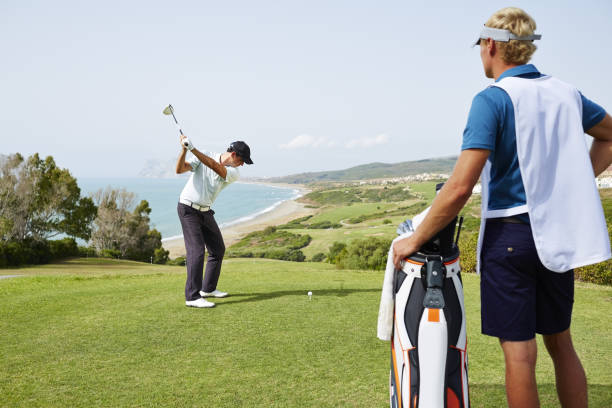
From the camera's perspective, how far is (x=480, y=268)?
221cm

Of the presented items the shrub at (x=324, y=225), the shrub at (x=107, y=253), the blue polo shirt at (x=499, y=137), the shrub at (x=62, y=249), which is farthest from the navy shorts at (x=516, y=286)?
the shrub at (x=324, y=225)

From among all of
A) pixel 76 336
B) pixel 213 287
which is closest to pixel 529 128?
pixel 76 336

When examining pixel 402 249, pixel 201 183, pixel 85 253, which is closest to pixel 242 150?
pixel 201 183

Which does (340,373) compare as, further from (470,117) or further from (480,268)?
(470,117)

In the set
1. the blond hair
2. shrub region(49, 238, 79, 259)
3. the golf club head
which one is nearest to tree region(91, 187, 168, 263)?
shrub region(49, 238, 79, 259)

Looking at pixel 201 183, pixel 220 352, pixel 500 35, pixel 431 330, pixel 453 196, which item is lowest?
pixel 220 352

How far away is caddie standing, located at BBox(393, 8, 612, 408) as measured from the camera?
1.98 metres

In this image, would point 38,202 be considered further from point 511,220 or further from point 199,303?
point 511,220

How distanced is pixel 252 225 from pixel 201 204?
81.1m

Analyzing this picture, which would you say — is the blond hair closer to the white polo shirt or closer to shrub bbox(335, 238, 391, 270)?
the white polo shirt

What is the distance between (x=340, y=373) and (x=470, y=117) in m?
2.23

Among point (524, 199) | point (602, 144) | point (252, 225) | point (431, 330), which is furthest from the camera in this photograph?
point (252, 225)

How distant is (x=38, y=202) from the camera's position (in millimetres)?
35531

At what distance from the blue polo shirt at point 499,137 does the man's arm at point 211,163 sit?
396 cm
